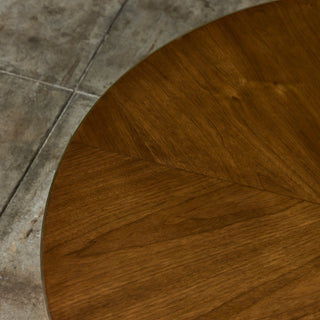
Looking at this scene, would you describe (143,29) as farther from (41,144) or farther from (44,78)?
(41,144)

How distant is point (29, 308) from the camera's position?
1501 millimetres

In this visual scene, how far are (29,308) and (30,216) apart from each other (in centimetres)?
34

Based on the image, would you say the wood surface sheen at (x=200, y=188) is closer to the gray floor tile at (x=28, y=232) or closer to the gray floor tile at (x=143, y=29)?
the gray floor tile at (x=28, y=232)

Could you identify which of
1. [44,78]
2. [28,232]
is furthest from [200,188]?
[44,78]

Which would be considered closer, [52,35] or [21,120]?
[21,120]

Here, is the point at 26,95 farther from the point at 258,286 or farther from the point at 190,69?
the point at 258,286

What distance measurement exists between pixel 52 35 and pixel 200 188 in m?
1.58

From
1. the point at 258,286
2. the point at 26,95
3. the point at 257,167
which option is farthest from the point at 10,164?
the point at 258,286

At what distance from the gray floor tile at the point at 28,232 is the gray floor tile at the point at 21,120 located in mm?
42

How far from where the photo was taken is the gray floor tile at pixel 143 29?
2100 millimetres

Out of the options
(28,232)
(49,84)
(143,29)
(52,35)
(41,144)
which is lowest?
(28,232)

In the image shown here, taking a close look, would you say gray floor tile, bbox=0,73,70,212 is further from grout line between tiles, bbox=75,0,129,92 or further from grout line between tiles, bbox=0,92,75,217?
grout line between tiles, bbox=75,0,129,92

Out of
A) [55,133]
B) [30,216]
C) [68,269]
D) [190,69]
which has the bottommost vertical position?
[30,216]

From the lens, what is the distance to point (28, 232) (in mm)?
1663
